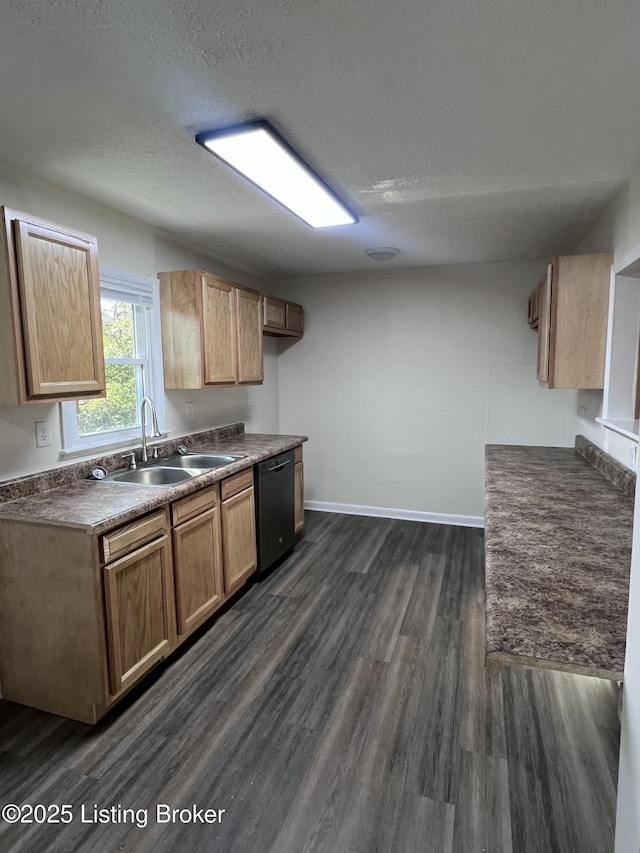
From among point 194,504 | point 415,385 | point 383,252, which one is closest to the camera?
point 194,504

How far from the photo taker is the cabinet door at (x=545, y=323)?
8.91ft

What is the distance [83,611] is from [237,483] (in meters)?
1.21

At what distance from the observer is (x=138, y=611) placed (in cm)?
211

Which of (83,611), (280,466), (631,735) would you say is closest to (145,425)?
(280,466)

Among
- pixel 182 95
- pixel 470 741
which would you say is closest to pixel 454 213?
pixel 182 95

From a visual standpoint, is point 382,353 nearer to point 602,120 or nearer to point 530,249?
point 530,249

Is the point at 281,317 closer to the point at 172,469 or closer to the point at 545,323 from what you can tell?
the point at 172,469

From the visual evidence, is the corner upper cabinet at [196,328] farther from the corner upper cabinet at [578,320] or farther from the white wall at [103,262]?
the corner upper cabinet at [578,320]

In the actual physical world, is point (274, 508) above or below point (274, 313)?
below

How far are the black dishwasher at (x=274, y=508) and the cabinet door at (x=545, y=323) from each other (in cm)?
189

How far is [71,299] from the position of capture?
6.75 feet

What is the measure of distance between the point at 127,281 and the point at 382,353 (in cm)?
243

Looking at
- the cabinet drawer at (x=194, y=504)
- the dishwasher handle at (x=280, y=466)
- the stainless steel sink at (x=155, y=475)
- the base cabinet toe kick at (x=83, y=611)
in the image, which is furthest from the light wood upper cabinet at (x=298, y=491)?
the base cabinet toe kick at (x=83, y=611)

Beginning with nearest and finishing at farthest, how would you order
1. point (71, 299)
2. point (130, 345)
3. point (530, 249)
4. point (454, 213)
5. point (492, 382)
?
point (71, 299) < point (454, 213) < point (130, 345) < point (530, 249) < point (492, 382)
